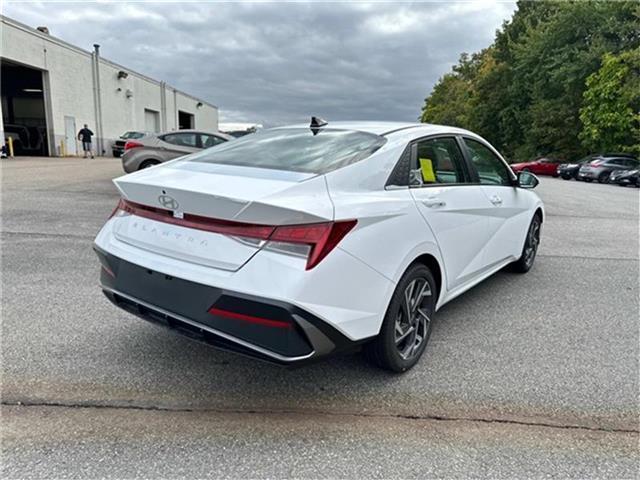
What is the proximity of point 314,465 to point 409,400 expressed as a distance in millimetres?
806

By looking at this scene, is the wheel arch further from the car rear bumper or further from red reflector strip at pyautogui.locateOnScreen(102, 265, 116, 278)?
red reflector strip at pyautogui.locateOnScreen(102, 265, 116, 278)

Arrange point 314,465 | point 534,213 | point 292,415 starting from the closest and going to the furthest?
point 314,465 < point 292,415 < point 534,213

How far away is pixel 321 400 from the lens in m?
2.73

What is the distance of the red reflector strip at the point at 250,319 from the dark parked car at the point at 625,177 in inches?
972

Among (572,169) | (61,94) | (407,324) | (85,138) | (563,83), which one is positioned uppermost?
(563,83)

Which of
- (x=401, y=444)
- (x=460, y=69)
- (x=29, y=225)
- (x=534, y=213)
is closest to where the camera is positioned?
(x=401, y=444)

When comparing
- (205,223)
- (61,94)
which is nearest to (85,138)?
(61,94)

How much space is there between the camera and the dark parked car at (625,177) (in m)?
21.5

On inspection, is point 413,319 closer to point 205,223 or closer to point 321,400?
point 321,400

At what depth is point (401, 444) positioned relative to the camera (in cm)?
235

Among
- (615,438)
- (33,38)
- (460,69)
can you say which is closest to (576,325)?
(615,438)

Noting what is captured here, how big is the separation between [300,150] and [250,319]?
1300 mm

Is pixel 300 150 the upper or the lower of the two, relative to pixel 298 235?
upper

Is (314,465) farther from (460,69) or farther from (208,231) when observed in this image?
(460,69)
